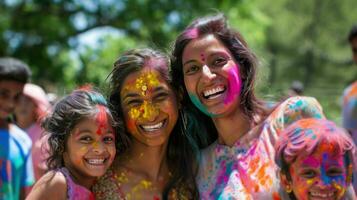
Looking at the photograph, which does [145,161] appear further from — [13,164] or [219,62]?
[13,164]

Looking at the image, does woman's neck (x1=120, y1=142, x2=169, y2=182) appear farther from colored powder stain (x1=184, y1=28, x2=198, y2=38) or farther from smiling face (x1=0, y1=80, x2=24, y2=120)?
smiling face (x1=0, y1=80, x2=24, y2=120)

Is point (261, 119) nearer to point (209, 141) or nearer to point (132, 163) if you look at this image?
point (209, 141)

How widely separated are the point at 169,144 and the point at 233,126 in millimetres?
388

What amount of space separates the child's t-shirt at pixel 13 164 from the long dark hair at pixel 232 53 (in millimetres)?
1424

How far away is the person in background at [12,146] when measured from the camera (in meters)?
3.48

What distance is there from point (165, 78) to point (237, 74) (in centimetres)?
39

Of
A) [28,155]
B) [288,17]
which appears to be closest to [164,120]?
[28,155]

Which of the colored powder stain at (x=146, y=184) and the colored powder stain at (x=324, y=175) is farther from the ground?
the colored powder stain at (x=324, y=175)


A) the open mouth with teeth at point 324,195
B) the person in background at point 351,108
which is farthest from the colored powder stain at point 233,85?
the person in background at point 351,108

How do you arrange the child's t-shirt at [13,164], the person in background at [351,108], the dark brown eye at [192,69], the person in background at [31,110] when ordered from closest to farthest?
1. the dark brown eye at [192,69]
2. the child's t-shirt at [13,164]
3. the person in background at [351,108]
4. the person in background at [31,110]

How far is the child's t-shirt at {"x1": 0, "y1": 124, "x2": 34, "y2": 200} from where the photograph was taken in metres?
3.46

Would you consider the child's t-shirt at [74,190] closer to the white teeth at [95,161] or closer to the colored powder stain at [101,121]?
the white teeth at [95,161]

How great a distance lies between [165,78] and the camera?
275cm

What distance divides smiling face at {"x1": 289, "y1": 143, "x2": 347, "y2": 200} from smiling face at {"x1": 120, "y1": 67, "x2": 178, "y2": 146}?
2.53 ft
